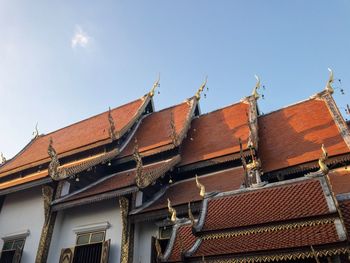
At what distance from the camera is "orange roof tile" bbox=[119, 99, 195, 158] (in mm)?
12242

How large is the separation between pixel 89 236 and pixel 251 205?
17.7 feet

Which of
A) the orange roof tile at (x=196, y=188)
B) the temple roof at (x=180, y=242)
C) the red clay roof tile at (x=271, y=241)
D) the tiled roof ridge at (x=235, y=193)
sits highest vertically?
the orange roof tile at (x=196, y=188)

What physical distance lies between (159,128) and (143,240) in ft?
17.7

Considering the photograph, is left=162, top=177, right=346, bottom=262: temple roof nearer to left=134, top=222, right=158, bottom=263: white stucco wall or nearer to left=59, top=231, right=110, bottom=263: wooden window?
left=134, top=222, right=158, bottom=263: white stucco wall

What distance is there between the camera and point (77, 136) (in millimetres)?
15242

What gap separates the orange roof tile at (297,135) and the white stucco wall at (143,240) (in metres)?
3.38

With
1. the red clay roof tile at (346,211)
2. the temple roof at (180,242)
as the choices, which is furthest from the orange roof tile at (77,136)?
the red clay roof tile at (346,211)

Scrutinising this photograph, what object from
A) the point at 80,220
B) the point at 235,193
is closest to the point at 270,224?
the point at 235,193

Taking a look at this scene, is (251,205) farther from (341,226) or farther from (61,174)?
(61,174)

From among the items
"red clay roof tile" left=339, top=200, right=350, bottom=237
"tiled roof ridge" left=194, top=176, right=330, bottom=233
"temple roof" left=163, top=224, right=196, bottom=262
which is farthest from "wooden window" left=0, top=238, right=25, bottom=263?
"red clay roof tile" left=339, top=200, right=350, bottom=237

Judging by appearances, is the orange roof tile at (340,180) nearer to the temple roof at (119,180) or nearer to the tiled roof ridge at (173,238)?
the tiled roof ridge at (173,238)

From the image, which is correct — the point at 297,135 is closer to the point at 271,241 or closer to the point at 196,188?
the point at 196,188

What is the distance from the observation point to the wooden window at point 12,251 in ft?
33.4

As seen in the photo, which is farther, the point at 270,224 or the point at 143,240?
the point at 143,240
